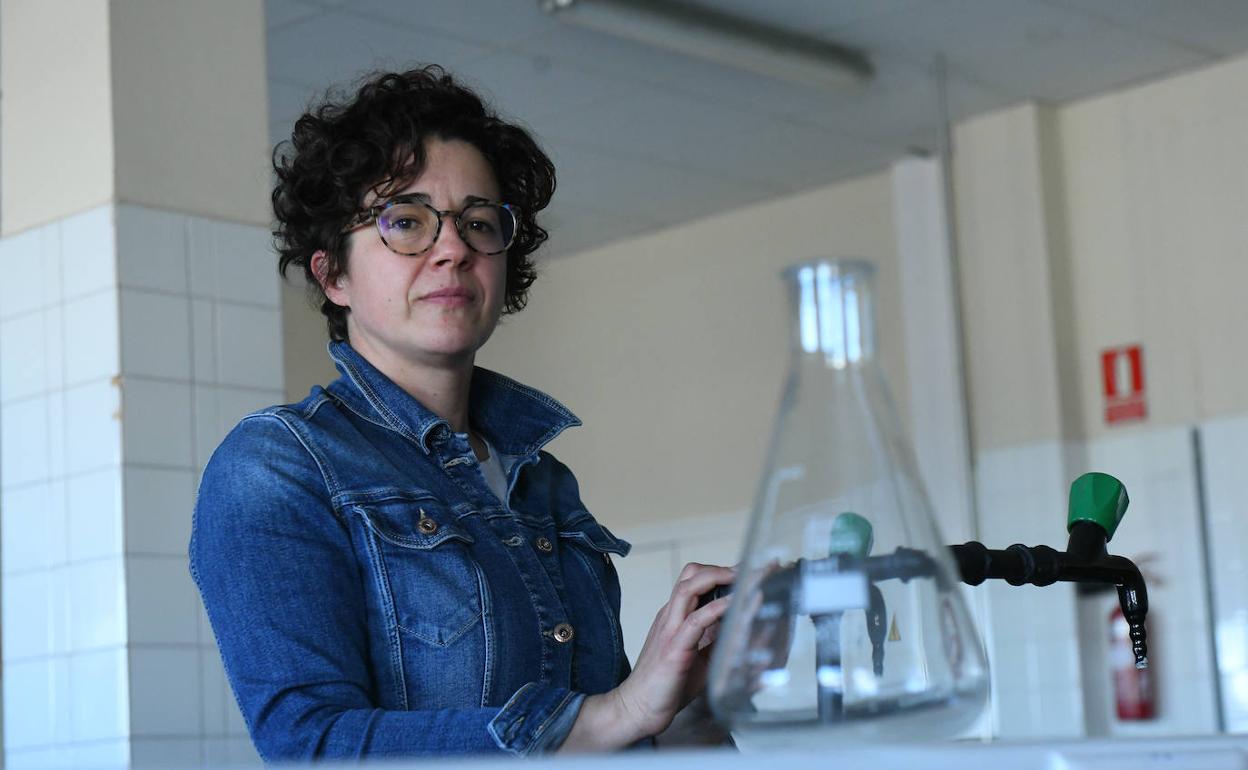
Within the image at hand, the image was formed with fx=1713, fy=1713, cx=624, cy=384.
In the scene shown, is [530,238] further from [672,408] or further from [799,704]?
[672,408]

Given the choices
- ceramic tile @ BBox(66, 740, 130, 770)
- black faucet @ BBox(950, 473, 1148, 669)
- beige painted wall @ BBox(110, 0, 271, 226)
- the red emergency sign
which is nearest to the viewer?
black faucet @ BBox(950, 473, 1148, 669)

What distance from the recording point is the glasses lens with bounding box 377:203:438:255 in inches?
61.0

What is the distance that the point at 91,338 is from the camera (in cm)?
327

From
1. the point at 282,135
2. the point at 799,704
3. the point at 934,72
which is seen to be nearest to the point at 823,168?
the point at 934,72

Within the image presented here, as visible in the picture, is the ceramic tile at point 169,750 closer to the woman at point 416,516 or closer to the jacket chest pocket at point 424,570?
the woman at point 416,516

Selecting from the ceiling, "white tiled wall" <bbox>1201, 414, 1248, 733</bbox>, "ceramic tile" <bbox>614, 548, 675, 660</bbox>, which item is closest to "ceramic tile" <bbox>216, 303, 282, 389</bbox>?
the ceiling

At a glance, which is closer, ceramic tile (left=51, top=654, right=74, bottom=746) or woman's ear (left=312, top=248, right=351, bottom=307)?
woman's ear (left=312, top=248, right=351, bottom=307)

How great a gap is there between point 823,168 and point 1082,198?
0.97 meters

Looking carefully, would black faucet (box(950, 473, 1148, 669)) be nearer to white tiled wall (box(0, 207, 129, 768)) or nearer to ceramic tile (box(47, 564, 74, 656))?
white tiled wall (box(0, 207, 129, 768))

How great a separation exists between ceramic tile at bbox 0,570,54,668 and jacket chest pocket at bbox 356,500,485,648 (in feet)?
6.91

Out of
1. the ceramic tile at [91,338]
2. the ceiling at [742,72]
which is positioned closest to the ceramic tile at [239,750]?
the ceramic tile at [91,338]

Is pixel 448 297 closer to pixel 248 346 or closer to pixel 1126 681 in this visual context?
pixel 248 346

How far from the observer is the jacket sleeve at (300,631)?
1.20 metres

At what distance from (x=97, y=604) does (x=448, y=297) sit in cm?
189
